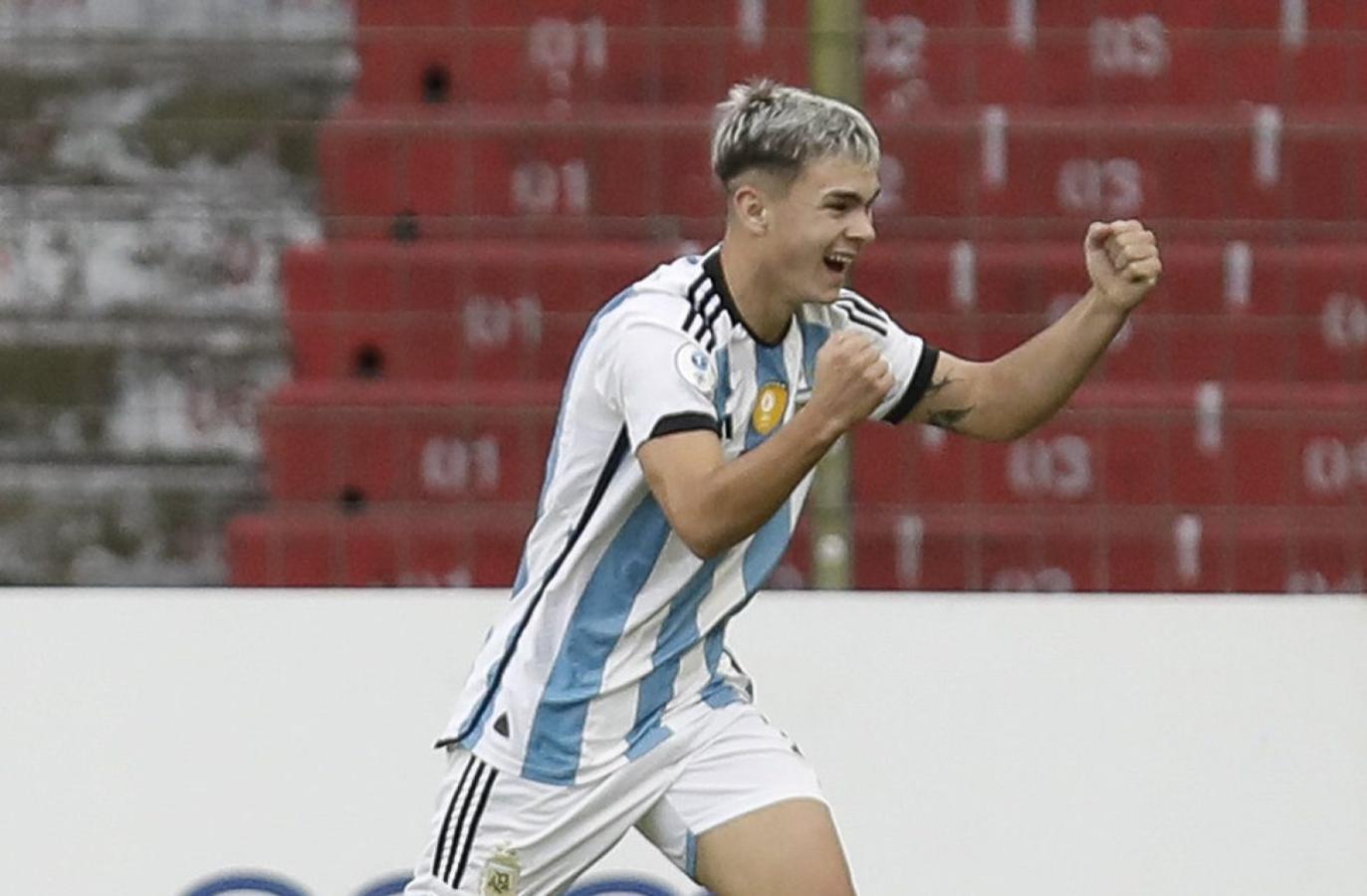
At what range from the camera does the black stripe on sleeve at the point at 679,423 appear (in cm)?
313

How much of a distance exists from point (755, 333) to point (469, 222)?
8.89ft

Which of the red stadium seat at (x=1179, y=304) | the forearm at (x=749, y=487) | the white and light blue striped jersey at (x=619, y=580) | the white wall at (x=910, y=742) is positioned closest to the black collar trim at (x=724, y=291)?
the white and light blue striped jersey at (x=619, y=580)

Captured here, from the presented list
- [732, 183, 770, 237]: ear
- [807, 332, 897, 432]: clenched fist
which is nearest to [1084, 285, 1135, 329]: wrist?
[732, 183, 770, 237]: ear

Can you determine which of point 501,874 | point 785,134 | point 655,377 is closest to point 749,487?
point 655,377

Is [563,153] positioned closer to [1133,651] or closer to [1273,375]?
[1273,375]

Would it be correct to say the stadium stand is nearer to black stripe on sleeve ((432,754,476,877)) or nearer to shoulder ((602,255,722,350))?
black stripe on sleeve ((432,754,476,877))

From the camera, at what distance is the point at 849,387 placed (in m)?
2.94

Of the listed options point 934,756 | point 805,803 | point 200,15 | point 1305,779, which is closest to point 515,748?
point 805,803

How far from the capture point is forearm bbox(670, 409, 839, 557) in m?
2.95

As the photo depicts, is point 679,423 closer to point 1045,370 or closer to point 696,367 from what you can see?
point 696,367

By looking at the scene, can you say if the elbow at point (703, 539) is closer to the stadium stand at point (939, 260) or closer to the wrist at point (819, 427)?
the wrist at point (819, 427)

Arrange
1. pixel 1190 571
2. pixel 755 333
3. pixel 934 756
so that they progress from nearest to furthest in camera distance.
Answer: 1. pixel 755 333
2. pixel 934 756
3. pixel 1190 571

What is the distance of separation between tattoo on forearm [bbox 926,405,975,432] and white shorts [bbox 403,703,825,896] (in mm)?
554

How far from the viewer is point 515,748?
3434 millimetres
